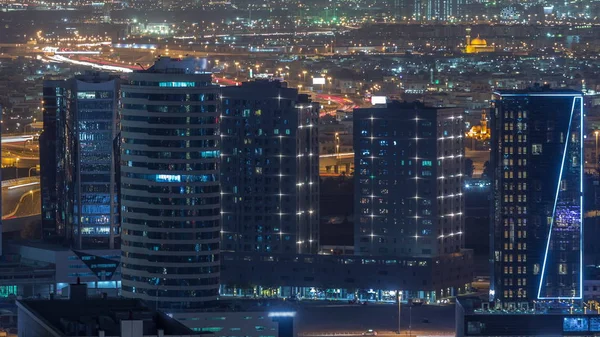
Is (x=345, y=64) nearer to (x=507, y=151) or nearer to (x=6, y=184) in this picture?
(x=6, y=184)

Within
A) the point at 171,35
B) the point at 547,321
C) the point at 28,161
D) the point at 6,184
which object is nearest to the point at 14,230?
the point at 6,184

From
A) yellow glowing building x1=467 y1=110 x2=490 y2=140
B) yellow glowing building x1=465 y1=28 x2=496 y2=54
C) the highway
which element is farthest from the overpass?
yellow glowing building x1=465 y1=28 x2=496 y2=54

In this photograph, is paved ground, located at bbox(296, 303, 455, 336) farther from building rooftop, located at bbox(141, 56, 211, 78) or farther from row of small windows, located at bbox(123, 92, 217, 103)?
building rooftop, located at bbox(141, 56, 211, 78)

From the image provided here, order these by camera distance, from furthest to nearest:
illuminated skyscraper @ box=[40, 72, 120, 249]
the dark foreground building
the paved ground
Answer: illuminated skyscraper @ box=[40, 72, 120, 249], the paved ground, the dark foreground building

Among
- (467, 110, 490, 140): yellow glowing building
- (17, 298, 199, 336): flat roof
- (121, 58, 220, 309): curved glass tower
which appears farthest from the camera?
(467, 110, 490, 140): yellow glowing building

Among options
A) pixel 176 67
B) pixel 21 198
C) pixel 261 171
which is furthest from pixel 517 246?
pixel 21 198
